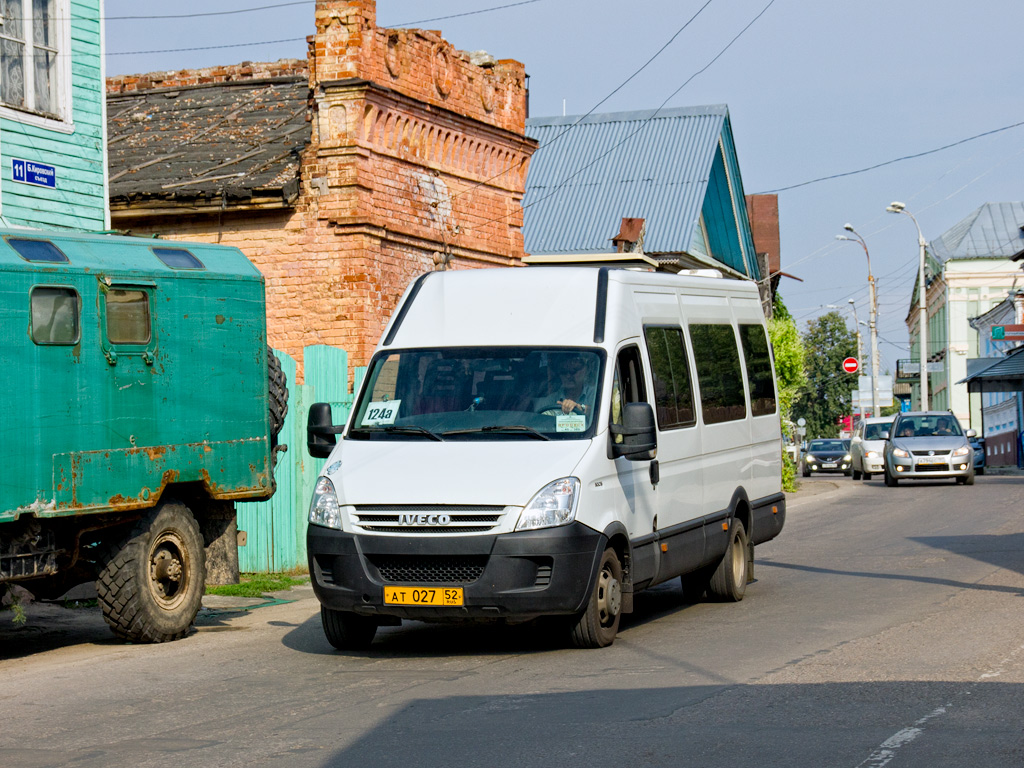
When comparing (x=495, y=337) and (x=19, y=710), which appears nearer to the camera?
(x=19, y=710)

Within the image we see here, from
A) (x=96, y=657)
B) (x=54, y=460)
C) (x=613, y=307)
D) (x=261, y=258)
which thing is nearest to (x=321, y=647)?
(x=96, y=657)

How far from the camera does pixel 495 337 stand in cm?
1016

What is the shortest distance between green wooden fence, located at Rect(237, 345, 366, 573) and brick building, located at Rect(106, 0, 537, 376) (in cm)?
289

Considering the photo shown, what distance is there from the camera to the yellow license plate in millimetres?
8977

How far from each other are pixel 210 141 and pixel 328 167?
228 centimetres

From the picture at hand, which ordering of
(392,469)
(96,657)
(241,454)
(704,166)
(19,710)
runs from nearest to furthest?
(19,710) < (392,469) < (96,657) < (241,454) < (704,166)

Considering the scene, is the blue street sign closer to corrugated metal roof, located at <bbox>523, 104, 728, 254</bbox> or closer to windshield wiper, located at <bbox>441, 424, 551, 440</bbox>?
windshield wiper, located at <bbox>441, 424, 551, 440</bbox>

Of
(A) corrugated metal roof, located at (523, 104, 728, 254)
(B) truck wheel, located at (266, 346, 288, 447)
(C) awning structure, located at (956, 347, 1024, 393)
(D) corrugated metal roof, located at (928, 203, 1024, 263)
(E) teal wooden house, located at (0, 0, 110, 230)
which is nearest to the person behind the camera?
(B) truck wheel, located at (266, 346, 288, 447)

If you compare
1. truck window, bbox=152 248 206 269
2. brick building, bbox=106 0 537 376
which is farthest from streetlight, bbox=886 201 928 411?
truck window, bbox=152 248 206 269

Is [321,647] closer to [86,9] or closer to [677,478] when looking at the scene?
[677,478]

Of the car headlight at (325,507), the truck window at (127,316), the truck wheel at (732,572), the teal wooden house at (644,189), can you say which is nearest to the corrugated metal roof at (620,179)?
the teal wooden house at (644,189)

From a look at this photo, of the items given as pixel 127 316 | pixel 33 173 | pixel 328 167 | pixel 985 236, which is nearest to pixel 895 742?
pixel 127 316

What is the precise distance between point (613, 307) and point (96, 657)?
425 centimetres

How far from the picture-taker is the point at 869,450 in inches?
1545
